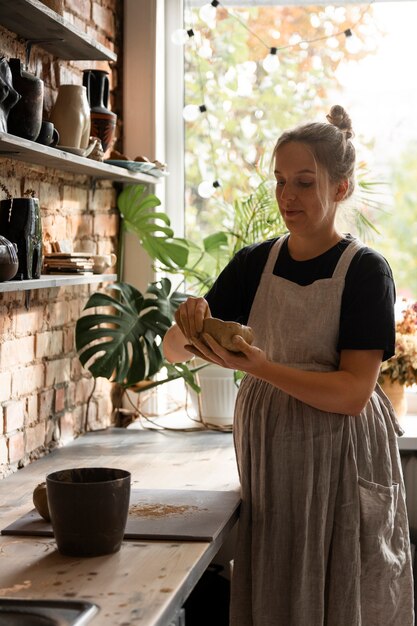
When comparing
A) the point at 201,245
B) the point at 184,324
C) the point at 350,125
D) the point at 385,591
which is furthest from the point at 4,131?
the point at 201,245

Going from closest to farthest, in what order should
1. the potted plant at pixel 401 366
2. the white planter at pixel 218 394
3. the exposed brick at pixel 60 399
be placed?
the exposed brick at pixel 60 399, the potted plant at pixel 401 366, the white planter at pixel 218 394

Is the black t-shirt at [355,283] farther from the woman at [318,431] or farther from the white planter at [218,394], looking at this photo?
the white planter at [218,394]

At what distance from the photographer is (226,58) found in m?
3.57

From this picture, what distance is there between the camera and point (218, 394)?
323 cm

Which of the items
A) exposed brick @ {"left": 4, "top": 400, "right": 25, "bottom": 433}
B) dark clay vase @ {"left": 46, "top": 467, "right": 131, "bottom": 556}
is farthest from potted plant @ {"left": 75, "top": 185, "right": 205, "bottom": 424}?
dark clay vase @ {"left": 46, "top": 467, "right": 131, "bottom": 556}

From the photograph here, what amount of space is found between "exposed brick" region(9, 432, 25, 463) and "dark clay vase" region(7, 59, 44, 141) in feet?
2.62

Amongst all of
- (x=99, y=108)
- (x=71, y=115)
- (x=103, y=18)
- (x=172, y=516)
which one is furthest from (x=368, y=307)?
(x=103, y=18)

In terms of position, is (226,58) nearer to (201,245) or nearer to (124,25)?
(124,25)

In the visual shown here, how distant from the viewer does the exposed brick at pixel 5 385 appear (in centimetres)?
244

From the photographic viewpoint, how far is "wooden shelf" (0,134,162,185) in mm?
2123

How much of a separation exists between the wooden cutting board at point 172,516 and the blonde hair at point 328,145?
737mm

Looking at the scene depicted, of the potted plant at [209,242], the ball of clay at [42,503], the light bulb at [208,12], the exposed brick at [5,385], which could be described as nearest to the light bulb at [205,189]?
the potted plant at [209,242]

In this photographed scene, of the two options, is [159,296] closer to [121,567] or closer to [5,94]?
[5,94]

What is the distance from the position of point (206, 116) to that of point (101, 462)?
152cm
